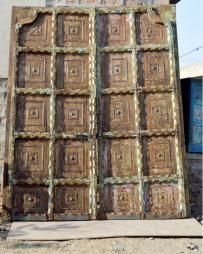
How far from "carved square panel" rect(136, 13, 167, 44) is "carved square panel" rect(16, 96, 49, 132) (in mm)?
1589

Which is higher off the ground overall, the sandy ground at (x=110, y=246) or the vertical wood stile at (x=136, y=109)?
the vertical wood stile at (x=136, y=109)

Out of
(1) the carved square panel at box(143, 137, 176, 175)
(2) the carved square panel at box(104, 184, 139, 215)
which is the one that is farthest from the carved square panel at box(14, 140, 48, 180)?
(1) the carved square panel at box(143, 137, 176, 175)

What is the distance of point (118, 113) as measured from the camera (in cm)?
477

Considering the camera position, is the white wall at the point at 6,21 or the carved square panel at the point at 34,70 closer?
the carved square panel at the point at 34,70

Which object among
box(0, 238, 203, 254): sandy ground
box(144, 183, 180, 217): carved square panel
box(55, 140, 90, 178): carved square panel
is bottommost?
box(0, 238, 203, 254): sandy ground

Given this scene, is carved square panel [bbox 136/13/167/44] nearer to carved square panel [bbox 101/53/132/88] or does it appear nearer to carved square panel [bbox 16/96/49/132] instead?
carved square panel [bbox 101/53/132/88]

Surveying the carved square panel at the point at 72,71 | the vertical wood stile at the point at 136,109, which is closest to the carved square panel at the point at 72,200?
the vertical wood stile at the point at 136,109

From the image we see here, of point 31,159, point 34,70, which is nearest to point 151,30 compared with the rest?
point 34,70

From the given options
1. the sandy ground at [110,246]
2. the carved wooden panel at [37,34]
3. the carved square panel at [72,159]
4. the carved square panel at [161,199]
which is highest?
the carved wooden panel at [37,34]

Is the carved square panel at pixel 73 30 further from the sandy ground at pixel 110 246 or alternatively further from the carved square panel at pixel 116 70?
the sandy ground at pixel 110 246

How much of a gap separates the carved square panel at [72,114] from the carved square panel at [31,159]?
35cm

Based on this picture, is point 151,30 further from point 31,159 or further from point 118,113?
point 31,159

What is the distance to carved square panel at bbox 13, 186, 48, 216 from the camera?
14.4ft

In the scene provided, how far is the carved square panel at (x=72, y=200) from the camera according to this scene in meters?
4.45
